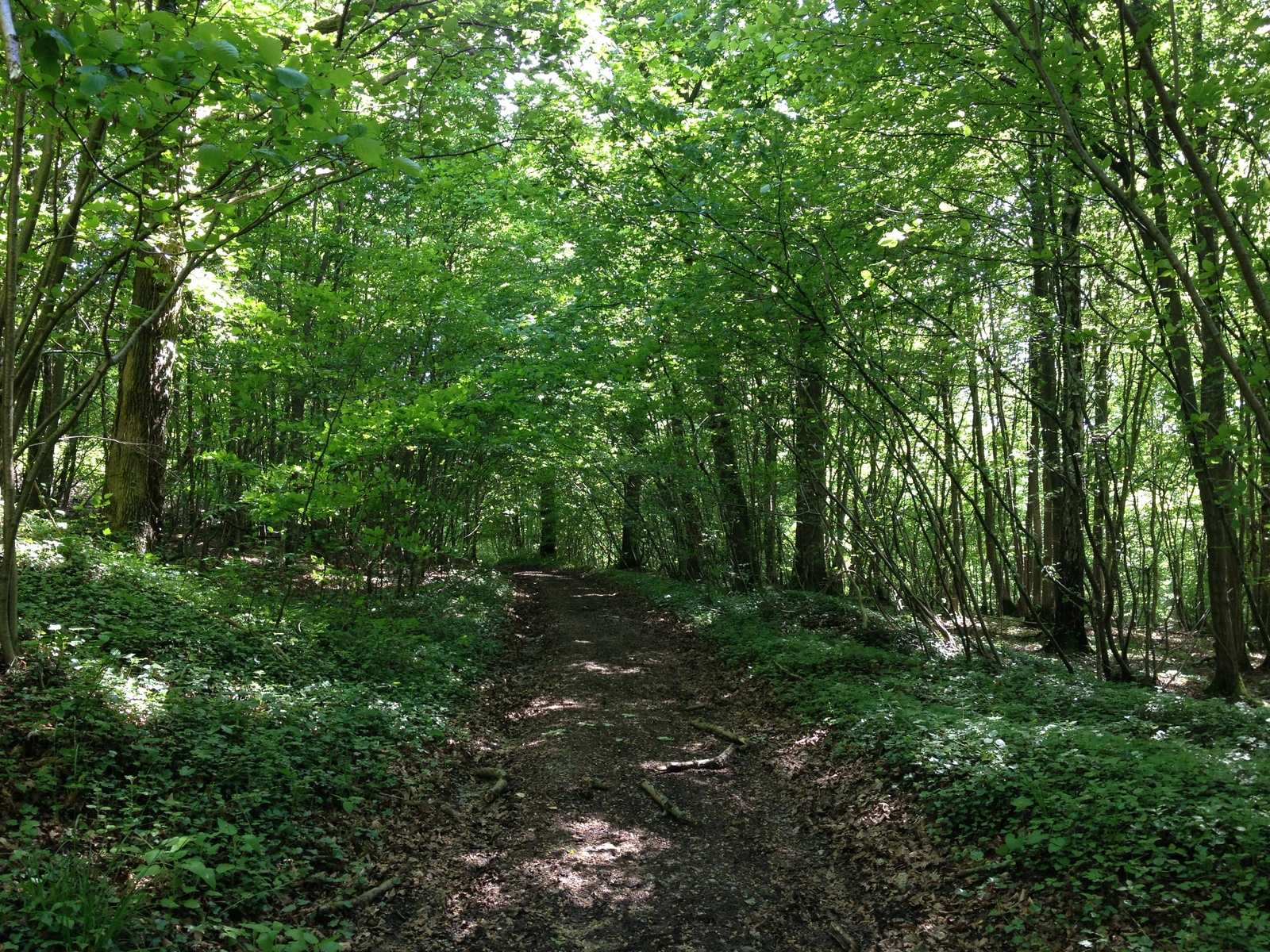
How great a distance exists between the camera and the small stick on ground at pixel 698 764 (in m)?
6.20

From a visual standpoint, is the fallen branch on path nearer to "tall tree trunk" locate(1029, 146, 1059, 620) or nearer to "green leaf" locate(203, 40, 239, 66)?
"green leaf" locate(203, 40, 239, 66)

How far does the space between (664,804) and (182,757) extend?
10.8 ft

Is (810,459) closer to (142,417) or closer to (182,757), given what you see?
(142,417)

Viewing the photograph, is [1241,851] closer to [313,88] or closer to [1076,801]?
[1076,801]

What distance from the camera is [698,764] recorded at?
6270mm

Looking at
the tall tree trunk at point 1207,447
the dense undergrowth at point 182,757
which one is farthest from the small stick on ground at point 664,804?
the tall tree trunk at point 1207,447

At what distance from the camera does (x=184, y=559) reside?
9047 mm

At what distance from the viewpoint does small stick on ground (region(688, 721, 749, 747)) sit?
6891mm

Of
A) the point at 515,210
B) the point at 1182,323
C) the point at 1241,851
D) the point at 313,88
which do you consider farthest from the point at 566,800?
the point at 515,210

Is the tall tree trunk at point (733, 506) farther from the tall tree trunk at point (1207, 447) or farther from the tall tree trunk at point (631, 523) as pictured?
the tall tree trunk at point (1207, 447)

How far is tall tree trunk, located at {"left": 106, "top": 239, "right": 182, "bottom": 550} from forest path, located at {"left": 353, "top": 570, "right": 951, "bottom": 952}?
4.67m

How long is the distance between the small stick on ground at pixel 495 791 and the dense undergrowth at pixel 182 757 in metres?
0.58

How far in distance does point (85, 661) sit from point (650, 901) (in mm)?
4036

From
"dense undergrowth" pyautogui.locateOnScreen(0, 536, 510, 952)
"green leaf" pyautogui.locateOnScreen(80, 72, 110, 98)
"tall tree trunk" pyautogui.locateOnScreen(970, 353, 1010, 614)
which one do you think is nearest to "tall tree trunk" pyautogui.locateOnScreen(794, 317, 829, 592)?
"tall tree trunk" pyautogui.locateOnScreen(970, 353, 1010, 614)
